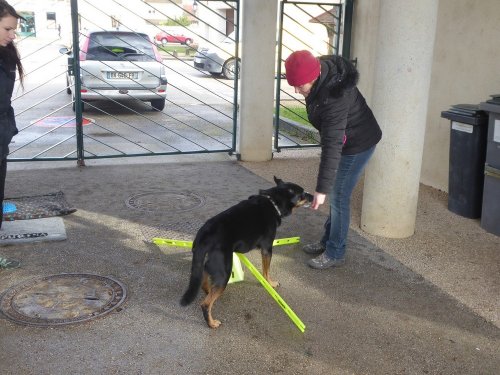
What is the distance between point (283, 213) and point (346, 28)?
16.1 feet

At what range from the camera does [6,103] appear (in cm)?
433

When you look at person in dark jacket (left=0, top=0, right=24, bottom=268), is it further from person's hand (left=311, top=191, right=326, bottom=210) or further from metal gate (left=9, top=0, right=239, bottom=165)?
person's hand (left=311, top=191, right=326, bottom=210)

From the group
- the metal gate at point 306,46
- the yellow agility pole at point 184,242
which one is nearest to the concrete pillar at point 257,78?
the metal gate at point 306,46

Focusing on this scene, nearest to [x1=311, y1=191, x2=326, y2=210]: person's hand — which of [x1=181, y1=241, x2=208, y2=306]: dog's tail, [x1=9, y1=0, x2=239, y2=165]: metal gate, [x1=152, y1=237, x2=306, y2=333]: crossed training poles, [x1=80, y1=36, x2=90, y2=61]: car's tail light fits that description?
[x1=152, y1=237, x2=306, y2=333]: crossed training poles

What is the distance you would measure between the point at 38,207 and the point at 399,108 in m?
3.79

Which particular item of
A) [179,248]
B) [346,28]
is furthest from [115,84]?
[179,248]

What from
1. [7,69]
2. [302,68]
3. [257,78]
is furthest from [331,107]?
[257,78]

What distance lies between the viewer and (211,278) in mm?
3514

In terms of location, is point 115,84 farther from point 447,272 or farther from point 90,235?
point 447,272

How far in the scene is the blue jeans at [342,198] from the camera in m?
4.30

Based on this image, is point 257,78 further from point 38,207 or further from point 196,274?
point 196,274

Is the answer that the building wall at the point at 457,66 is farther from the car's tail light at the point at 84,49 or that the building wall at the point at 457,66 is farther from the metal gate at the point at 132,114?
the car's tail light at the point at 84,49

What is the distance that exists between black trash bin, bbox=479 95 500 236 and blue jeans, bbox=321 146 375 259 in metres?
1.66

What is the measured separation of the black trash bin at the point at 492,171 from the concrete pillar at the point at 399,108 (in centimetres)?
73
